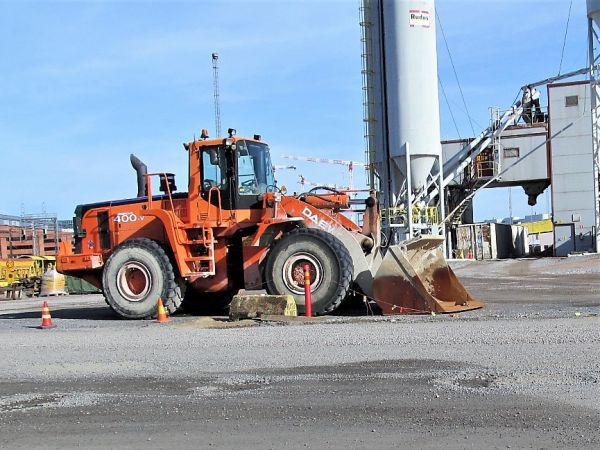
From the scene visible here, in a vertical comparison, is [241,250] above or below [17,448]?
above

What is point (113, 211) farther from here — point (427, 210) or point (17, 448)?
point (427, 210)

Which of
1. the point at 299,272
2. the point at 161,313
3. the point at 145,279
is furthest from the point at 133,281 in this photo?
the point at 299,272

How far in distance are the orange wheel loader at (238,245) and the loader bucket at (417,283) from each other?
24 mm

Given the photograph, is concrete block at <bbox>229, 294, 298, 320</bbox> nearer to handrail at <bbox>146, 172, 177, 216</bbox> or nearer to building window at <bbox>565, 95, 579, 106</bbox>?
handrail at <bbox>146, 172, 177, 216</bbox>

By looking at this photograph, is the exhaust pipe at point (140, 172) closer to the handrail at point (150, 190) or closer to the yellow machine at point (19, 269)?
the handrail at point (150, 190)

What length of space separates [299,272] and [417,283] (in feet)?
7.38

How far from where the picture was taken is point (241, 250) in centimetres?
1450

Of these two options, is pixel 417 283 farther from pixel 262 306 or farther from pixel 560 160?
pixel 560 160

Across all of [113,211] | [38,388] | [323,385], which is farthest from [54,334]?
[323,385]

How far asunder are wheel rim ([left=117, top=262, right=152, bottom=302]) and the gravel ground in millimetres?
2159

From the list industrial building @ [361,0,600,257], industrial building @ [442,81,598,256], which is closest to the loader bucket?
industrial building @ [361,0,600,257]

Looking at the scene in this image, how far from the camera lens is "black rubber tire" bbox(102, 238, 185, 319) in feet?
46.5

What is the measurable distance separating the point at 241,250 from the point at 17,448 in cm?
901

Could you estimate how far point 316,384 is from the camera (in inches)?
290
